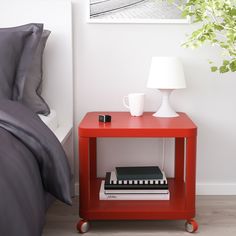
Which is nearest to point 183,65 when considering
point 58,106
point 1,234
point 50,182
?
point 58,106

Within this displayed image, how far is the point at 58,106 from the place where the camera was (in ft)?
8.68

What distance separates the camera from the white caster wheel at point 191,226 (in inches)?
87.0

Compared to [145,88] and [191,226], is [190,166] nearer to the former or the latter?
[191,226]

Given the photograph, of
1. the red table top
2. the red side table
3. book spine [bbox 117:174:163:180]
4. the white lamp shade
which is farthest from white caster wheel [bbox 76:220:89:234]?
the white lamp shade

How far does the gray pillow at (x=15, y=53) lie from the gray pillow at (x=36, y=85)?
0.07 metres

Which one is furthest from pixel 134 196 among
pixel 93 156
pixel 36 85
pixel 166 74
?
pixel 36 85

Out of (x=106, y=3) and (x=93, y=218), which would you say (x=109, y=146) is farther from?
(x=106, y=3)

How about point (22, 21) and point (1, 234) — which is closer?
point (1, 234)

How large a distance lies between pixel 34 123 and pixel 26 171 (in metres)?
0.28

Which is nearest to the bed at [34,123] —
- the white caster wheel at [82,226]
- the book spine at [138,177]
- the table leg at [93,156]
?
the table leg at [93,156]

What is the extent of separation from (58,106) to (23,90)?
0.41 metres

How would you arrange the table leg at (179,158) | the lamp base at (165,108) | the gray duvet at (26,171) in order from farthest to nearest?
the table leg at (179,158) → the lamp base at (165,108) → the gray duvet at (26,171)

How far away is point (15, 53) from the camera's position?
2.23 metres

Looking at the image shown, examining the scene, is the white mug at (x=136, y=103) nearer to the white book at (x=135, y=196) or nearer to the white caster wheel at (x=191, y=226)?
the white book at (x=135, y=196)
